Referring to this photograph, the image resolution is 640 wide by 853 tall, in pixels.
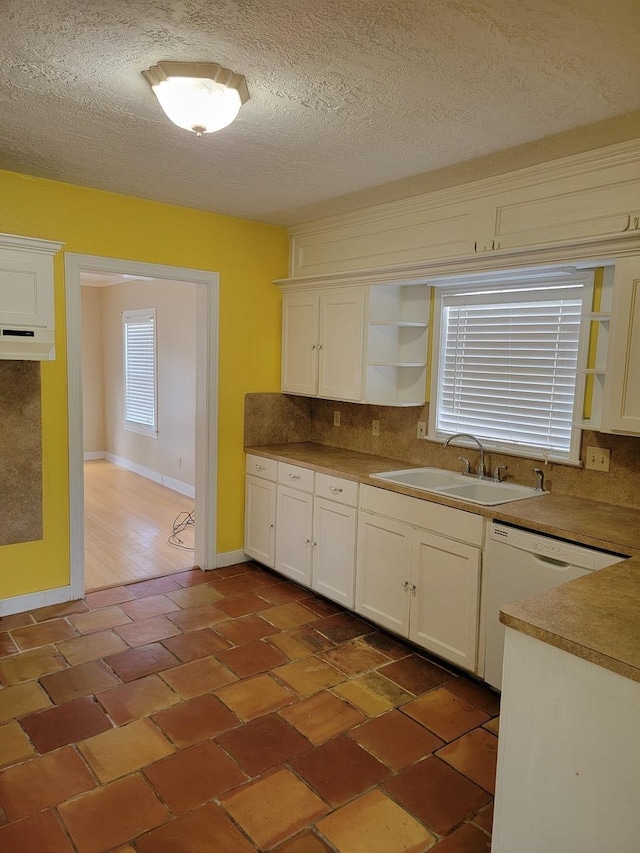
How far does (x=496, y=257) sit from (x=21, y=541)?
10.3 ft

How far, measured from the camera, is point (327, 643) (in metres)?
3.32

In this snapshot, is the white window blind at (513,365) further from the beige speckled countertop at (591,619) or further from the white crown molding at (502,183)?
the beige speckled countertop at (591,619)

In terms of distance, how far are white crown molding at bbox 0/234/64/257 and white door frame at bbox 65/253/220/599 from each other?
0.39 meters

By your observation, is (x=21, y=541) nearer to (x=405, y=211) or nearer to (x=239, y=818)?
(x=239, y=818)

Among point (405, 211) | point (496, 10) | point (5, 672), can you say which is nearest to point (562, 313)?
point (405, 211)

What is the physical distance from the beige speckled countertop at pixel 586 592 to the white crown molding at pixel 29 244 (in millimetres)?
2086

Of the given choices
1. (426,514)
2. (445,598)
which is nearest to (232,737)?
(445,598)

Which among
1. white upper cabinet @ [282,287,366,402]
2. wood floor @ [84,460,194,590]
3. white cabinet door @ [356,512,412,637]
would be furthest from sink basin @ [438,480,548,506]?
wood floor @ [84,460,194,590]

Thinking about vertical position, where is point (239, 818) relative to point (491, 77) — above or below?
below

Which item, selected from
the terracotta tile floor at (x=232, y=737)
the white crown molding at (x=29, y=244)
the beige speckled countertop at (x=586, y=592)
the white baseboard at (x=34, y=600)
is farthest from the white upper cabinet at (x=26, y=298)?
the beige speckled countertop at (x=586, y=592)

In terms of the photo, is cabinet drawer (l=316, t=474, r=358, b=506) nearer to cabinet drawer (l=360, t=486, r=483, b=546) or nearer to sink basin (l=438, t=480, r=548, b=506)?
cabinet drawer (l=360, t=486, r=483, b=546)

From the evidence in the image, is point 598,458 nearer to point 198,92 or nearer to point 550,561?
point 550,561

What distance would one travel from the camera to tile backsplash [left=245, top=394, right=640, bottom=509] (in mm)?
2855

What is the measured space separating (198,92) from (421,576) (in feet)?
7.92
